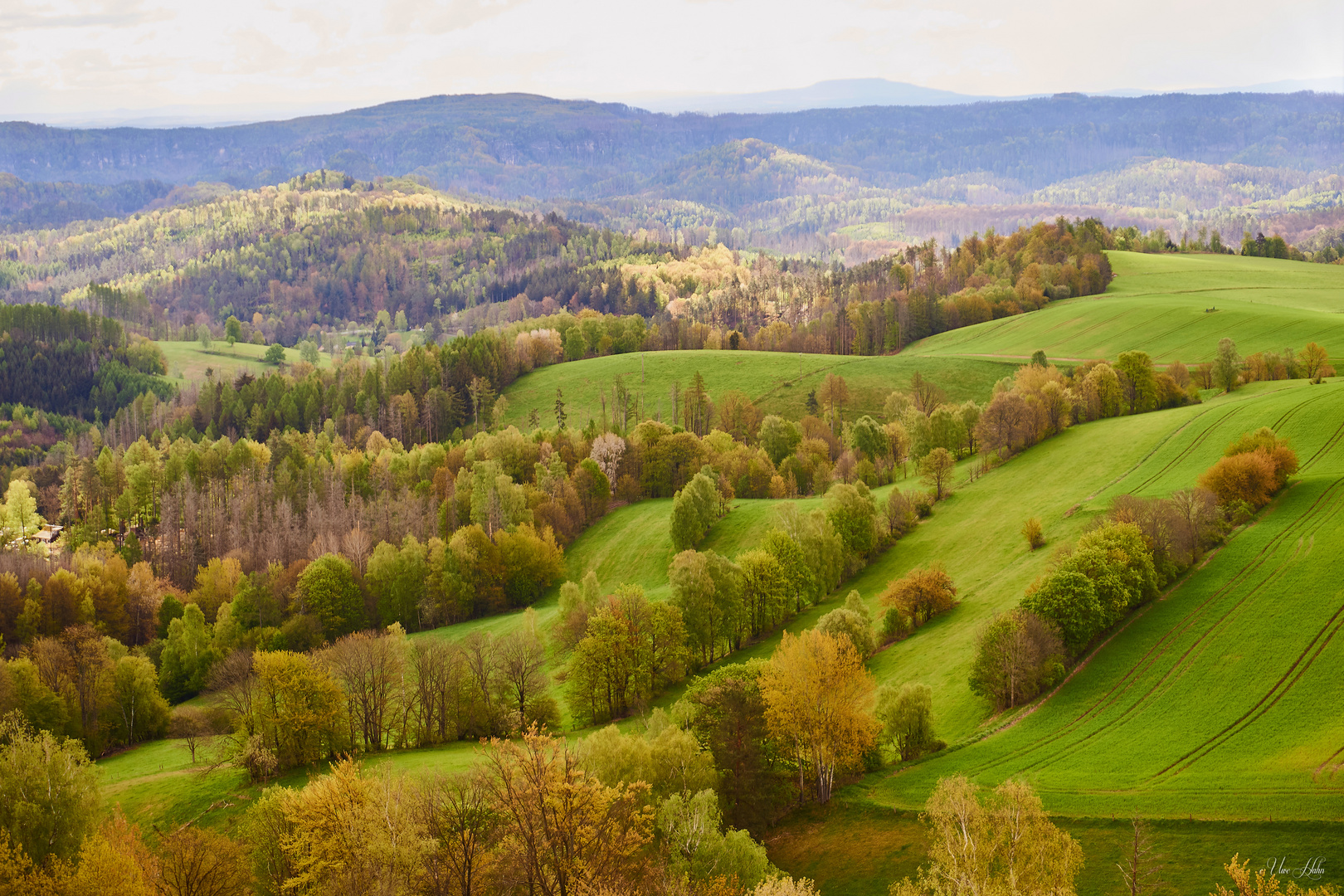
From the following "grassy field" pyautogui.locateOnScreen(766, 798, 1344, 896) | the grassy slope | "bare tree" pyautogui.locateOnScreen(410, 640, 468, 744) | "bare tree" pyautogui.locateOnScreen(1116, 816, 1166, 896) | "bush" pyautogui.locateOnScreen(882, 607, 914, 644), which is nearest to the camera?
"bare tree" pyautogui.locateOnScreen(1116, 816, 1166, 896)

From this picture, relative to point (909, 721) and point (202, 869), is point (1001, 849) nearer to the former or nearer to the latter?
point (909, 721)

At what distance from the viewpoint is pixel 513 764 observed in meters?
32.7

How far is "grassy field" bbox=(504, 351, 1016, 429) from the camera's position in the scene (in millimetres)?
151375

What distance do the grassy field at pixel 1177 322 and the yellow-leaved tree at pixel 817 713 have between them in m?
105

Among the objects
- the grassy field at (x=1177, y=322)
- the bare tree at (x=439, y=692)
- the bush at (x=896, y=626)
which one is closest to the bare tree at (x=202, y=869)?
the bare tree at (x=439, y=692)

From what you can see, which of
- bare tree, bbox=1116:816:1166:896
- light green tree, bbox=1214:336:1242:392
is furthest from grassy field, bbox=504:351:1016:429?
bare tree, bbox=1116:816:1166:896

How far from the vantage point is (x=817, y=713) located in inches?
2025

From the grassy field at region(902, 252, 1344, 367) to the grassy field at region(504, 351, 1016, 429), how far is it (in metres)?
10.7

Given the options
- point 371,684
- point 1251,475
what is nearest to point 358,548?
point 371,684

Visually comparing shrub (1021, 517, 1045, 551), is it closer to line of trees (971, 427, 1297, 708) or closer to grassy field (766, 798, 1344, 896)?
line of trees (971, 427, 1297, 708)

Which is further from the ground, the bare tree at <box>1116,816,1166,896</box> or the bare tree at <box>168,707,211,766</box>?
the bare tree at <box>1116,816,1166,896</box>

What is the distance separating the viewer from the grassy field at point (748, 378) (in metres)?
151

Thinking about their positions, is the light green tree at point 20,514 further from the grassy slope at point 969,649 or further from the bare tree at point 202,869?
the bare tree at point 202,869

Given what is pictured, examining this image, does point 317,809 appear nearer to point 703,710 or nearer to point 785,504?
point 703,710
